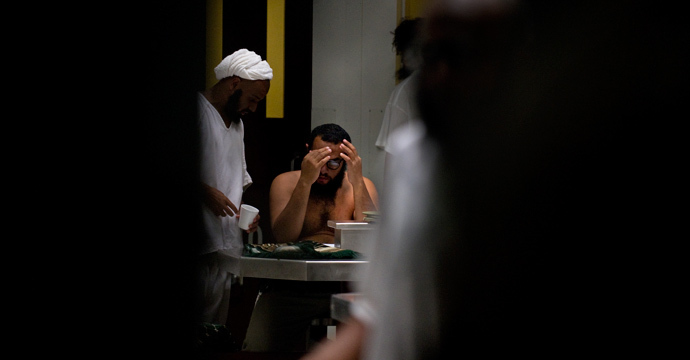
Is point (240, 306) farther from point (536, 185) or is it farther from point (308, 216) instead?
point (536, 185)

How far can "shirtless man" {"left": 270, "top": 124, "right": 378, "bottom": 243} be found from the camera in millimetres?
2613

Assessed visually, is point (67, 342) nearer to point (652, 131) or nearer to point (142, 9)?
point (142, 9)

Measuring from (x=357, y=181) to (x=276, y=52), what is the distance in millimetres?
1017

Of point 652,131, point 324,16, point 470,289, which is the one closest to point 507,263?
point 470,289

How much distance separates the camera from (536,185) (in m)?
0.45

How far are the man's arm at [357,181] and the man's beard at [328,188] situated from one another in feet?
0.20

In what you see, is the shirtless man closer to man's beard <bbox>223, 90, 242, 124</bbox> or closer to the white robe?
the white robe

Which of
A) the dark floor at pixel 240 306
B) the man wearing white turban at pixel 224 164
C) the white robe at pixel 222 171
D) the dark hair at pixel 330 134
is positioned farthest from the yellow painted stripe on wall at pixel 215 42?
the dark floor at pixel 240 306

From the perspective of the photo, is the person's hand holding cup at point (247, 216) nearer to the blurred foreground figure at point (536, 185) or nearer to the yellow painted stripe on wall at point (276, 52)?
the yellow painted stripe on wall at point (276, 52)

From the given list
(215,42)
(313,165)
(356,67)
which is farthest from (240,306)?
(356,67)

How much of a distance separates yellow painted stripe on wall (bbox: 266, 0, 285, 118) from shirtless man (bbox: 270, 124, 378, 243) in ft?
2.14

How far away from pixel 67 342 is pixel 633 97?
0.57 metres

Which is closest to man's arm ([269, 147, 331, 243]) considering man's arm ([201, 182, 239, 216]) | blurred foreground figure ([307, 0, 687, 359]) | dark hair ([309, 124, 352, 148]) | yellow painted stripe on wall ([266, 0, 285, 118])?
dark hair ([309, 124, 352, 148])

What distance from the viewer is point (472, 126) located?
465 millimetres
